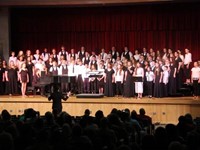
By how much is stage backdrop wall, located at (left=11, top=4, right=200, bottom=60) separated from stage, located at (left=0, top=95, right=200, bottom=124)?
19.4ft

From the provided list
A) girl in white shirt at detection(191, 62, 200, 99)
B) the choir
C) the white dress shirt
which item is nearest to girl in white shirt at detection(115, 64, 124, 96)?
the choir

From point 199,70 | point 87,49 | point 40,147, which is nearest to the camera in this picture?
point 40,147

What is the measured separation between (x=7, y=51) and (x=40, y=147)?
52.1 ft

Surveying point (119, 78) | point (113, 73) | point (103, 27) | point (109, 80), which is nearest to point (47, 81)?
point (109, 80)

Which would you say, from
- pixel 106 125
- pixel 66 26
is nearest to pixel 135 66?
pixel 66 26

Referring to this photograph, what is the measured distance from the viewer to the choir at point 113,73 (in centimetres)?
1697

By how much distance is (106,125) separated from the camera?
24.7 feet

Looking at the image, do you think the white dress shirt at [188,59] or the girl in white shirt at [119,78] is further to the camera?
the white dress shirt at [188,59]

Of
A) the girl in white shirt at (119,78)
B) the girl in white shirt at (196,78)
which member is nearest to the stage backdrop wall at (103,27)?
the girl in white shirt at (196,78)

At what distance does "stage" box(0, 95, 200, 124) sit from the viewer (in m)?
14.9

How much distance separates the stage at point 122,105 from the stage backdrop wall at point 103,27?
5921 millimetres

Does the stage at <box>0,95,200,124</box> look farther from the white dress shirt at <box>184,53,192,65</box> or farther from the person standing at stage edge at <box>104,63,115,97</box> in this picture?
the white dress shirt at <box>184,53,192,65</box>

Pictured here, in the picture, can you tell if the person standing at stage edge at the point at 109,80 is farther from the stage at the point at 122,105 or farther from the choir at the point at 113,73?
the stage at the point at 122,105

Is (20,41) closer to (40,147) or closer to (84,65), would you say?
(84,65)
